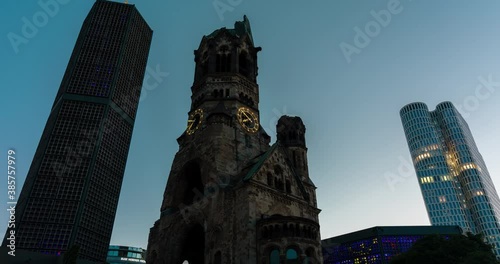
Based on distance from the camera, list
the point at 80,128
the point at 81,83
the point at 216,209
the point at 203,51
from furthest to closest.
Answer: the point at 81,83 < the point at 80,128 < the point at 203,51 < the point at 216,209

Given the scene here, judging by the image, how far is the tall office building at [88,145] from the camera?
75.9 meters

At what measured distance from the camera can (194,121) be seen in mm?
61250

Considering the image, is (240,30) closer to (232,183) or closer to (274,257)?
(232,183)

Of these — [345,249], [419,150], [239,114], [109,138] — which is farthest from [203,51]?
[419,150]

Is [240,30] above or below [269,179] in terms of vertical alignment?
above

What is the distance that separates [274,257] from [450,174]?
16433 cm

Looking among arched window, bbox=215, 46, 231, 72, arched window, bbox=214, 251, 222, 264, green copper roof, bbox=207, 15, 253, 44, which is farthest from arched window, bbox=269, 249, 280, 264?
green copper roof, bbox=207, 15, 253, 44

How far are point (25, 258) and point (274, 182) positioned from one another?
35.4 meters

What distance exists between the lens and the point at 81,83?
96.9 metres

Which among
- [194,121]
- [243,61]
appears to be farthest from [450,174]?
[194,121]

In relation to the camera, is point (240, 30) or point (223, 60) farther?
point (240, 30)

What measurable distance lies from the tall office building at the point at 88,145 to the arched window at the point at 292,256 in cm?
5565

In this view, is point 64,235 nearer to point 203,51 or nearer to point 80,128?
point 80,128

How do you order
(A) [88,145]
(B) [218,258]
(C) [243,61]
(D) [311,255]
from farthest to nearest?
(A) [88,145] → (C) [243,61] → (B) [218,258] → (D) [311,255]
